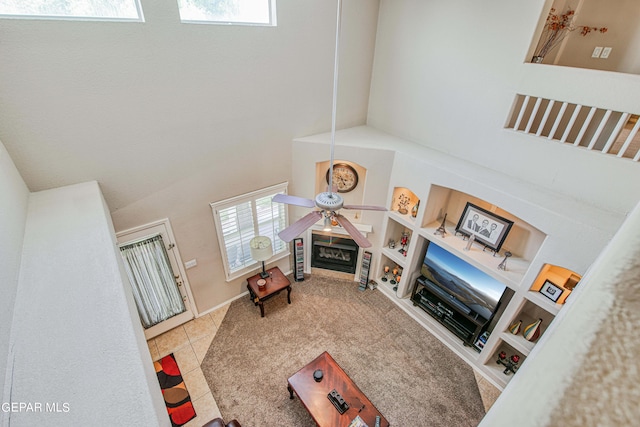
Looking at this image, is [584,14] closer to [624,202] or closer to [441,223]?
[624,202]

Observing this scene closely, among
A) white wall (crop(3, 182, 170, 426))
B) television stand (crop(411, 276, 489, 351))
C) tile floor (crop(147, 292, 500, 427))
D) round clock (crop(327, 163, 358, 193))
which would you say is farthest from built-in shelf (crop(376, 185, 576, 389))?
white wall (crop(3, 182, 170, 426))

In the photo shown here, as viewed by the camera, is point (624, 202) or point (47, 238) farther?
point (624, 202)

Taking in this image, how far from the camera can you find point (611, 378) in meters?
0.16

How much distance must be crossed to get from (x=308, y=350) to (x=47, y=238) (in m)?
3.76

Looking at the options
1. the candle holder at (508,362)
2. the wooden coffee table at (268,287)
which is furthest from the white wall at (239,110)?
the candle holder at (508,362)

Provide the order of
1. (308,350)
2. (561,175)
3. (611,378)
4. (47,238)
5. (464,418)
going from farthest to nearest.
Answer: (308,350)
(464,418)
(561,175)
(47,238)
(611,378)

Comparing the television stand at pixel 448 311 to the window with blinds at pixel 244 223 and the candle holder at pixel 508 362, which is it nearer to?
the candle holder at pixel 508 362

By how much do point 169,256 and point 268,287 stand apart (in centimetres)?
170

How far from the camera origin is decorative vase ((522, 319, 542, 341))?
4344mm

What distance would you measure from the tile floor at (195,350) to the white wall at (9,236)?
2.99m

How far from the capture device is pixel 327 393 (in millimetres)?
4238

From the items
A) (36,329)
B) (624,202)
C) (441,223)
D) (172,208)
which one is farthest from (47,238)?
(624,202)

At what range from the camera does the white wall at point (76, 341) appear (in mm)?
1605

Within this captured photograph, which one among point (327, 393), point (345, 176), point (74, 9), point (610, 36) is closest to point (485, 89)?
point (610, 36)
